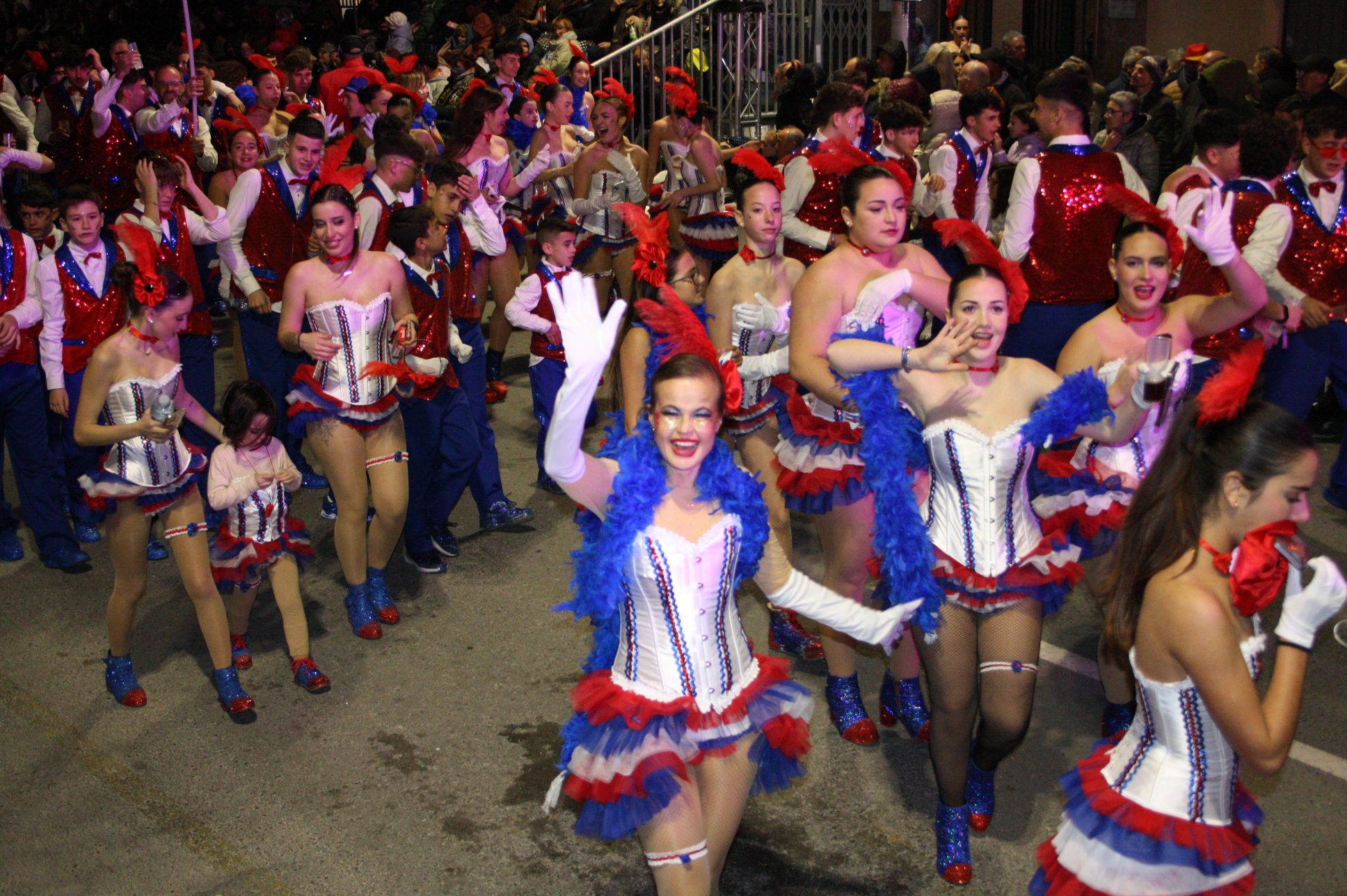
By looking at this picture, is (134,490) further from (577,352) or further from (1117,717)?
(1117,717)

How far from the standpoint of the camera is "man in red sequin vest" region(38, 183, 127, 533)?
6.47 meters

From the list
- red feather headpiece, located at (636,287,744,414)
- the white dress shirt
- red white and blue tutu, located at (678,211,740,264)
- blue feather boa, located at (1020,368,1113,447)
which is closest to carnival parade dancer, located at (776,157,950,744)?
blue feather boa, located at (1020,368,1113,447)

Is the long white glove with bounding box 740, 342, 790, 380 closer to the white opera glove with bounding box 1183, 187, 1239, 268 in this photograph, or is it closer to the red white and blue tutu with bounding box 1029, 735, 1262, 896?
the white opera glove with bounding box 1183, 187, 1239, 268

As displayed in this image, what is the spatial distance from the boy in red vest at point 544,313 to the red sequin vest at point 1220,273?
10.9ft

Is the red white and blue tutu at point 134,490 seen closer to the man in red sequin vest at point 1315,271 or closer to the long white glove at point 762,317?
the long white glove at point 762,317

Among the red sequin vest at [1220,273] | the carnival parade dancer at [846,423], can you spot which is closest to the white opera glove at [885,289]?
the carnival parade dancer at [846,423]

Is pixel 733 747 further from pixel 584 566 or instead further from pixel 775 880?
pixel 775 880

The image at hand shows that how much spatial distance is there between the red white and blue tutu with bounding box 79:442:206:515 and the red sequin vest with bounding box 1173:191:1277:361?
4841 millimetres

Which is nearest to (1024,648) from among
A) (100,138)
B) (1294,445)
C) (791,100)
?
(1294,445)

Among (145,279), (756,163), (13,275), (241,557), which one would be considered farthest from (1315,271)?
(13,275)

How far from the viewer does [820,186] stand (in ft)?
26.6

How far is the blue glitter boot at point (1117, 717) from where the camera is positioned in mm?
4781

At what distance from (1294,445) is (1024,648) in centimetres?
137

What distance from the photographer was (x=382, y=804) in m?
4.62
